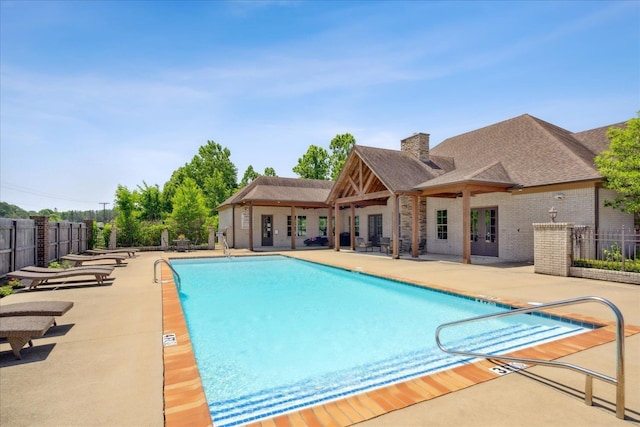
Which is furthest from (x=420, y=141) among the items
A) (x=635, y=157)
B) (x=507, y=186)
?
(x=635, y=157)

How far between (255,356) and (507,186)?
43.2 ft

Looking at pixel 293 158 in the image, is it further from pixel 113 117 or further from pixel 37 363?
pixel 37 363

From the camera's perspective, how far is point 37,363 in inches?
157

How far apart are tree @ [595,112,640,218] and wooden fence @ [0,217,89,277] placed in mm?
19022

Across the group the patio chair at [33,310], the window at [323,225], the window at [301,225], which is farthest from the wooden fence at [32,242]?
the window at [323,225]

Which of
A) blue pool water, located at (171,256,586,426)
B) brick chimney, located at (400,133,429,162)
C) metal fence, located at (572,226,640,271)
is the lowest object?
blue pool water, located at (171,256,586,426)

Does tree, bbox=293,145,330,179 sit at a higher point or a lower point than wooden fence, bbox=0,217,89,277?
higher

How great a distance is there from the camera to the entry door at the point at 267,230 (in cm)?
2500

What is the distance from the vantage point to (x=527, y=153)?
15.7 metres

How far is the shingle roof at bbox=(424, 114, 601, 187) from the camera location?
523 inches

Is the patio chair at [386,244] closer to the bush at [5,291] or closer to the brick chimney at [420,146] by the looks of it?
the brick chimney at [420,146]

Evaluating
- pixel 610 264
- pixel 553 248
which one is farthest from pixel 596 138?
pixel 610 264

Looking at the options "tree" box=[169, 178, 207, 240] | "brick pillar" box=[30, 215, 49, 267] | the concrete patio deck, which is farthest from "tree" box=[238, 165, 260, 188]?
the concrete patio deck

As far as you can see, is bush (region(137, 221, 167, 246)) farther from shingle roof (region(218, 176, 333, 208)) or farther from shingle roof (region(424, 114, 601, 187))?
shingle roof (region(424, 114, 601, 187))
